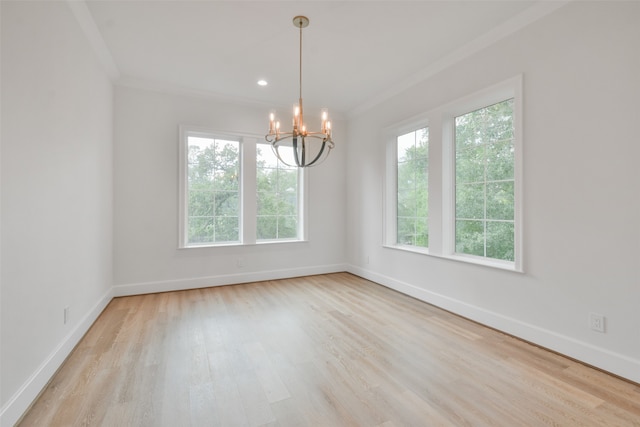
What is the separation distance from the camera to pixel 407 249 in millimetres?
4031

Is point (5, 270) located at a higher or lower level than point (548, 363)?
higher

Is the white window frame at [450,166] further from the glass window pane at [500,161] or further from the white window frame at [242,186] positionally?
the white window frame at [242,186]

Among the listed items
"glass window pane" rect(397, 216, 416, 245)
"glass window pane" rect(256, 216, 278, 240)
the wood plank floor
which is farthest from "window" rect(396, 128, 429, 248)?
"glass window pane" rect(256, 216, 278, 240)

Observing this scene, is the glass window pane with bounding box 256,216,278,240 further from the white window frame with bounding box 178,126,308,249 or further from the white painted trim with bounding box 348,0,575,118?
the white painted trim with bounding box 348,0,575,118

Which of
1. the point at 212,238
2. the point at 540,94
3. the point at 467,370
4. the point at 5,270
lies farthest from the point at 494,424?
the point at 212,238

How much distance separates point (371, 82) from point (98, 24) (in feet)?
9.85

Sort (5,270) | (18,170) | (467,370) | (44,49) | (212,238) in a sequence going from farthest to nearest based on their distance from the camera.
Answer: (212,238) → (467,370) → (44,49) → (18,170) → (5,270)

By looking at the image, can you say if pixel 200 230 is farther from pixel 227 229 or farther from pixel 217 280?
pixel 217 280

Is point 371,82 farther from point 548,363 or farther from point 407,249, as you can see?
point 548,363

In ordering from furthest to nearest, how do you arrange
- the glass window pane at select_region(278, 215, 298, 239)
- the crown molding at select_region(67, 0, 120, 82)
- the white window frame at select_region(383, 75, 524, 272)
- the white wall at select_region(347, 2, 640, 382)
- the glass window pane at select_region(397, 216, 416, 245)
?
the glass window pane at select_region(278, 215, 298, 239) < the glass window pane at select_region(397, 216, 416, 245) < the white window frame at select_region(383, 75, 524, 272) < the crown molding at select_region(67, 0, 120, 82) < the white wall at select_region(347, 2, 640, 382)

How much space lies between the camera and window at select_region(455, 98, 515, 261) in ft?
9.52

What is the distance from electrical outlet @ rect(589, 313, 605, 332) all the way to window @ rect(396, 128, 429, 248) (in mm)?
1786

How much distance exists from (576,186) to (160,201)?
455 cm

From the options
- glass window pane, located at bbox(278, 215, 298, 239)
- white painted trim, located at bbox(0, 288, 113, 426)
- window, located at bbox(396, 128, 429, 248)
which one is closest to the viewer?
white painted trim, located at bbox(0, 288, 113, 426)
